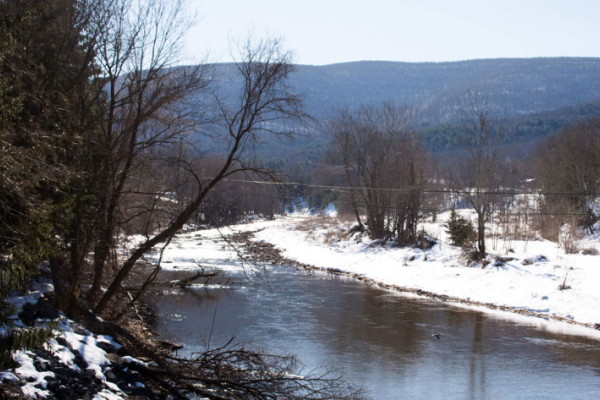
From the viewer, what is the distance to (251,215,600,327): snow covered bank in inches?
779

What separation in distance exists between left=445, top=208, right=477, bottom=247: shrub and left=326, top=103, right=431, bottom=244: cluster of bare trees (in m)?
→ 4.43

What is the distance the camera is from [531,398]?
11242 millimetres

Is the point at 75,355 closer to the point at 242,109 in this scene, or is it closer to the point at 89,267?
the point at 89,267

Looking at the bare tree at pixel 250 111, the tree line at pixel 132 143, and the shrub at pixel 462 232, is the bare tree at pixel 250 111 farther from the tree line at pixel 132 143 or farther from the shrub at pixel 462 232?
the shrub at pixel 462 232

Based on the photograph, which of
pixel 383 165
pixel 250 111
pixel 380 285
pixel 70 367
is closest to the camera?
pixel 70 367

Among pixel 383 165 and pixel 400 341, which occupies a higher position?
pixel 383 165

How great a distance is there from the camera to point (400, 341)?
15492mm

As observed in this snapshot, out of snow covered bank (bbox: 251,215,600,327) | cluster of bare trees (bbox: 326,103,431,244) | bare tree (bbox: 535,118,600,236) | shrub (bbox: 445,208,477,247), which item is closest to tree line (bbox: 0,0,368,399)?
snow covered bank (bbox: 251,215,600,327)

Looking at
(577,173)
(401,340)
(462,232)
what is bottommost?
(401,340)

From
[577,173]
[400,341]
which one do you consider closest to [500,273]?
[400,341]

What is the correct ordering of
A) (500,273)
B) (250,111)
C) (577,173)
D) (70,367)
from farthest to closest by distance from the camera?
1. (577,173)
2. (500,273)
3. (250,111)
4. (70,367)

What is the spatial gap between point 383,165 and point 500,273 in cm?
1676

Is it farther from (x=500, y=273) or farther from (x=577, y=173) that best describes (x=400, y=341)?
(x=577, y=173)

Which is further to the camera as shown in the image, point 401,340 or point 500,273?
point 500,273
